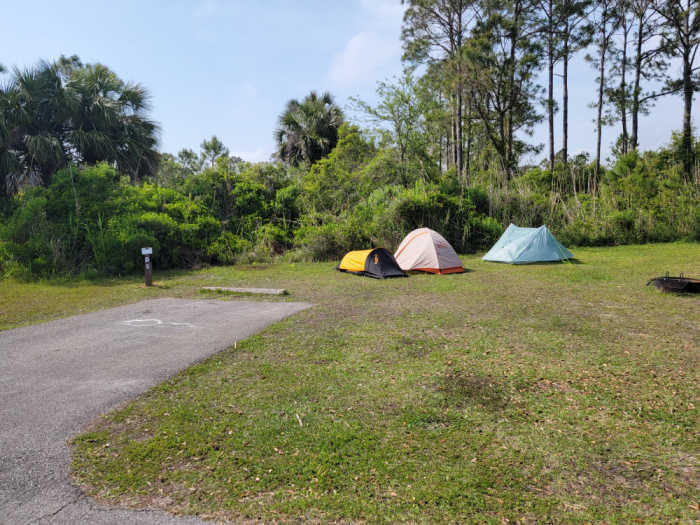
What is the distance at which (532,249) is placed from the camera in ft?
39.6

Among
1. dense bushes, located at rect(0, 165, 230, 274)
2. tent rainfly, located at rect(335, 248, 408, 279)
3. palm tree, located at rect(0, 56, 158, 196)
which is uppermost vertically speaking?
palm tree, located at rect(0, 56, 158, 196)

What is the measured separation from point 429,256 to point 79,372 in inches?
332

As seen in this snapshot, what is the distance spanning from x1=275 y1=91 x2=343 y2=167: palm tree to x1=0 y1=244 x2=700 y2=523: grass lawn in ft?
68.5

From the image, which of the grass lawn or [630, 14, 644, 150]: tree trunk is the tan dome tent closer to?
the grass lawn

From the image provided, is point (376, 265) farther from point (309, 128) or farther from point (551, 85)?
point (551, 85)

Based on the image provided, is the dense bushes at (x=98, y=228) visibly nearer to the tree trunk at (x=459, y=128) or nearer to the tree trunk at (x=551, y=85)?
the tree trunk at (x=459, y=128)

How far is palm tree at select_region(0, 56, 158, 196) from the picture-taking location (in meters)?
13.0

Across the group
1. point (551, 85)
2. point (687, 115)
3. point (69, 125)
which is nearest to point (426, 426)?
point (69, 125)

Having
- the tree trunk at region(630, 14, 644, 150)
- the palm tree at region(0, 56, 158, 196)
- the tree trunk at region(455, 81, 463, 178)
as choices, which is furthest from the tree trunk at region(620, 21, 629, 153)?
the palm tree at region(0, 56, 158, 196)

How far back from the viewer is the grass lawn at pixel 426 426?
7.06ft

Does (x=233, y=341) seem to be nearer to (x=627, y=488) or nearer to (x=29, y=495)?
(x=29, y=495)

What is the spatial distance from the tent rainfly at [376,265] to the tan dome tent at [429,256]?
776 millimetres

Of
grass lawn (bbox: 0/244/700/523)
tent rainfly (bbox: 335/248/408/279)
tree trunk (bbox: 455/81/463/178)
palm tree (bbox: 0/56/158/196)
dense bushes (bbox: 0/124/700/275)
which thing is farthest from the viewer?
tree trunk (bbox: 455/81/463/178)

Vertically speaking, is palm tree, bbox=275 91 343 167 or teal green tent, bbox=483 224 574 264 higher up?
palm tree, bbox=275 91 343 167
